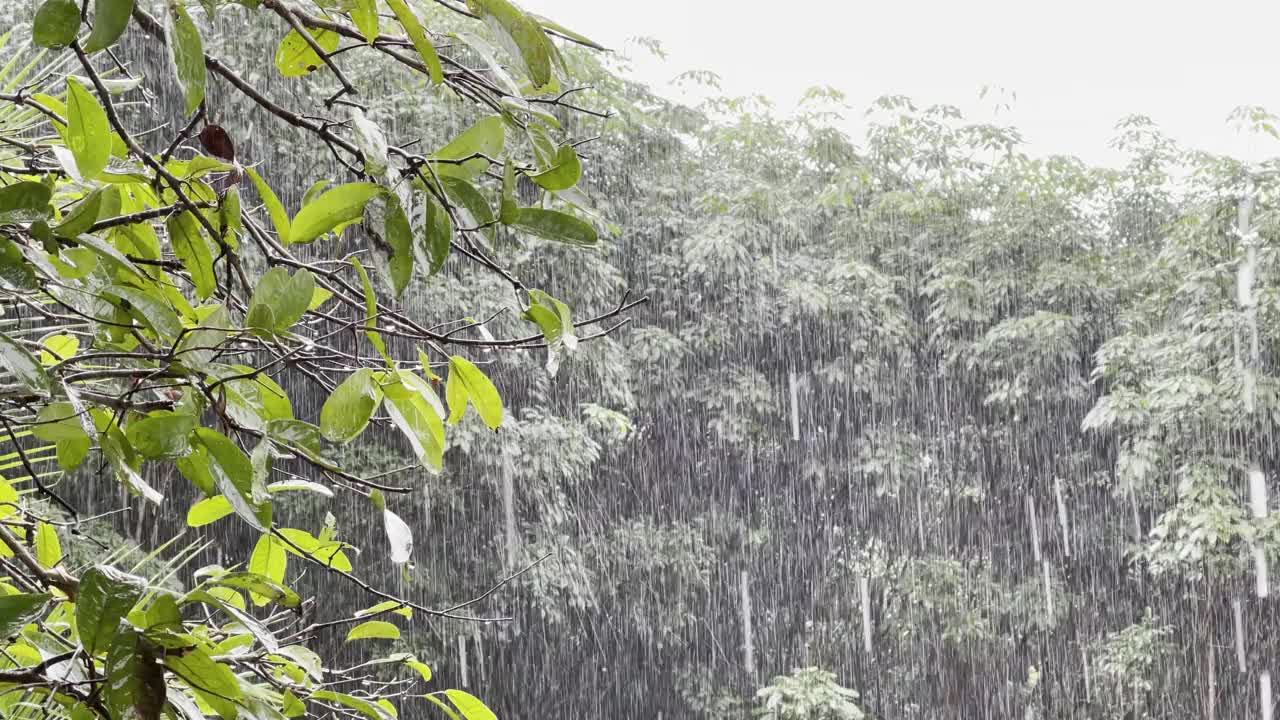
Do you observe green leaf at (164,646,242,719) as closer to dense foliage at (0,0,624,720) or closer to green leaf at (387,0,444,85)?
dense foliage at (0,0,624,720)

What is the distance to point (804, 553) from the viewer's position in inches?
254

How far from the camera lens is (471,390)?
0.47 m

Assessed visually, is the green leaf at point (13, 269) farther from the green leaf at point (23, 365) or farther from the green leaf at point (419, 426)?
the green leaf at point (419, 426)

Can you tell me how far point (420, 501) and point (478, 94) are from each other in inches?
164

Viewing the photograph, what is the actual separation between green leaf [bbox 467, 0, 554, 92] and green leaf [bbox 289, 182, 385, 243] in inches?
3.0

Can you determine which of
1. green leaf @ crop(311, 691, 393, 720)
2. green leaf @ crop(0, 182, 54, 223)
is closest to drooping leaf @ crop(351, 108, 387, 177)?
green leaf @ crop(0, 182, 54, 223)

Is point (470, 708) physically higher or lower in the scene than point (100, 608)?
→ lower

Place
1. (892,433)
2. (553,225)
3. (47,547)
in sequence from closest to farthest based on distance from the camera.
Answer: (553,225)
(47,547)
(892,433)

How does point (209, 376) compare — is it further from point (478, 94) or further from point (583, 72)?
point (583, 72)

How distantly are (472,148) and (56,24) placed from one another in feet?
0.47

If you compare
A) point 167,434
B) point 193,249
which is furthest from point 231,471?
point 193,249

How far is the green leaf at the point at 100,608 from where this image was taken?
35 centimetres

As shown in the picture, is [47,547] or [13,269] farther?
[47,547]

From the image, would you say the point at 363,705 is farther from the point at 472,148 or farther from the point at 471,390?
the point at 472,148
